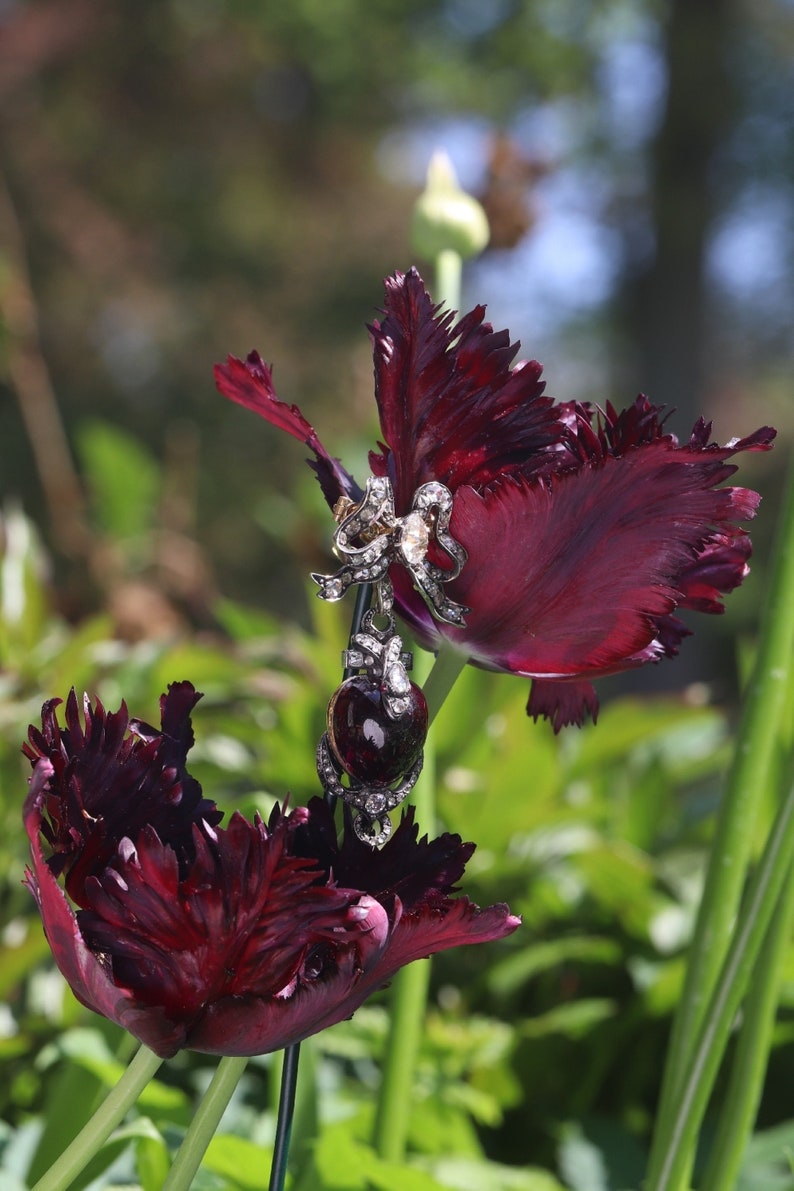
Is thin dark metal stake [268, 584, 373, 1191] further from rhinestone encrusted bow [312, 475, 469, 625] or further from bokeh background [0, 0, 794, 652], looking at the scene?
bokeh background [0, 0, 794, 652]

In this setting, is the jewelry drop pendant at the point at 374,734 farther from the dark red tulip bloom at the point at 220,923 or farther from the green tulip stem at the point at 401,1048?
the green tulip stem at the point at 401,1048

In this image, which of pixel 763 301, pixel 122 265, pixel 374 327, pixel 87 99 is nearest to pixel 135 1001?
pixel 374 327

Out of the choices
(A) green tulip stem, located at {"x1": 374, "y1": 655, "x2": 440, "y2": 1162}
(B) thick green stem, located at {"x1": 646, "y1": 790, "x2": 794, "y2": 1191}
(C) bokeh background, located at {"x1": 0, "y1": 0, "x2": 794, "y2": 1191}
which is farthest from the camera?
(C) bokeh background, located at {"x1": 0, "y1": 0, "x2": 794, "y2": 1191}

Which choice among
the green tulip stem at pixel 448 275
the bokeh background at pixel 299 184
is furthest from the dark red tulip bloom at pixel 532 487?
the bokeh background at pixel 299 184

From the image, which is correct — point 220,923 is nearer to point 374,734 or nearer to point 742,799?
point 374,734

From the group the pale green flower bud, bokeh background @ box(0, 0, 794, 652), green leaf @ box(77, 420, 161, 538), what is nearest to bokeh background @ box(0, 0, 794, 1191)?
bokeh background @ box(0, 0, 794, 652)

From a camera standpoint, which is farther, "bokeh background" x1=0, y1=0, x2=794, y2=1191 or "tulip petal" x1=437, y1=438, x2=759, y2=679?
"bokeh background" x1=0, y1=0, x2=794, y2=1191

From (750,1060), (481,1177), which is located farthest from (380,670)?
(481,1177)
